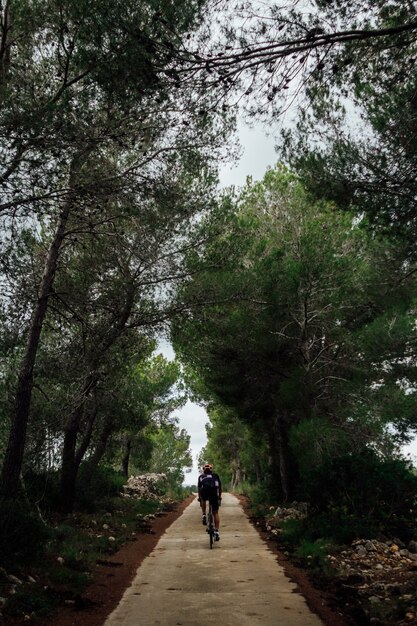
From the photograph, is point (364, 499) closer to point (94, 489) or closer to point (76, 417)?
point (76, 417)

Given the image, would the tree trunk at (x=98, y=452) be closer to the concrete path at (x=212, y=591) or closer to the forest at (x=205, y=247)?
the forest at (x=205, y=247)

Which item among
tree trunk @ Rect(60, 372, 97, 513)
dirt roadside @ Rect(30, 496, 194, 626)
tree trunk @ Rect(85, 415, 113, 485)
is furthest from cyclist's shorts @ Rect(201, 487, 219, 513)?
tree trunk @ Rect(85, 415, 113, 485)

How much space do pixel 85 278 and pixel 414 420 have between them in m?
10.2

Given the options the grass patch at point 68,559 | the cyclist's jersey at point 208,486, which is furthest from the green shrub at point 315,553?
the grass patch at point 68,559

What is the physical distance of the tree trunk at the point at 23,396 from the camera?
900 centimetres

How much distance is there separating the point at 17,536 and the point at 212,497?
491 cm

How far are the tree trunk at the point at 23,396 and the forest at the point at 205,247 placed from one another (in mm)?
42

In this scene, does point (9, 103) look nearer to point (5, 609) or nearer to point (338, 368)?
point (5, 609)

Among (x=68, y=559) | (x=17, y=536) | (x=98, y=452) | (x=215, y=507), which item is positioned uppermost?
(x=98, y=452)

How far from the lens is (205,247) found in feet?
43.8

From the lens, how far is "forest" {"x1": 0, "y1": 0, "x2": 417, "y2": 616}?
593cm

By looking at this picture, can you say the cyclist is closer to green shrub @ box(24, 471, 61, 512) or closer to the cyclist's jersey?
the cyclist's jersey

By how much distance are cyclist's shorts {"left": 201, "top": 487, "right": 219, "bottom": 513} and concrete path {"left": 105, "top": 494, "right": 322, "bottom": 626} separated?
80cm

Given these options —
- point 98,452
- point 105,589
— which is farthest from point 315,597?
point 98,452
